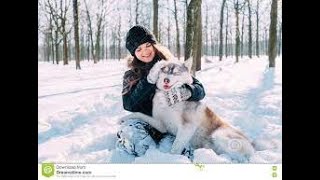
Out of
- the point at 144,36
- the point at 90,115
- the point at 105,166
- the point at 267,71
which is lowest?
the point at 105,166

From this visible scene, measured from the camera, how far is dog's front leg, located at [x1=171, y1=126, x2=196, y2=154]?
317 cm

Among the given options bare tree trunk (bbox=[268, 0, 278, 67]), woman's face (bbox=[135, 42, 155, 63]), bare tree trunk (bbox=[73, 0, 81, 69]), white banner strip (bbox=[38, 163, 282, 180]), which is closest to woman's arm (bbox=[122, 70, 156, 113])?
woman's face (bbox=[135, 42, 155, 63])

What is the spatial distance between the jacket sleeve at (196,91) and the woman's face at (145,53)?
0.28 m

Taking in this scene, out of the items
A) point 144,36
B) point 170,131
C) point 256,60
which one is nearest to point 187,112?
point 170,131

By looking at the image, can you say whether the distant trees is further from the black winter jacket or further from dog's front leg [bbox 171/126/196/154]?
dog's front leg [bbox 171/126/196/154]

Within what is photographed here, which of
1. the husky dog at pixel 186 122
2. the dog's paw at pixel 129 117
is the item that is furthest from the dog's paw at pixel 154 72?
the dog's paw at pixel 129 117

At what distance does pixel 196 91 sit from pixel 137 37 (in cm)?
46

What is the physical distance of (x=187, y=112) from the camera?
319cm

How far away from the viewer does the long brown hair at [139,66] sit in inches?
126

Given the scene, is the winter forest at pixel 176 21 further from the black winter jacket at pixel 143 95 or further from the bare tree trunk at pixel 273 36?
the black winter jacket at pixel 143 95

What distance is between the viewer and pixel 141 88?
10.5ft

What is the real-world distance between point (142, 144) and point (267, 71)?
2.91ft

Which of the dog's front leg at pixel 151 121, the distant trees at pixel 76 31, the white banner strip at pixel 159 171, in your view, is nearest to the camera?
the white banner strip at pixel 159 171
